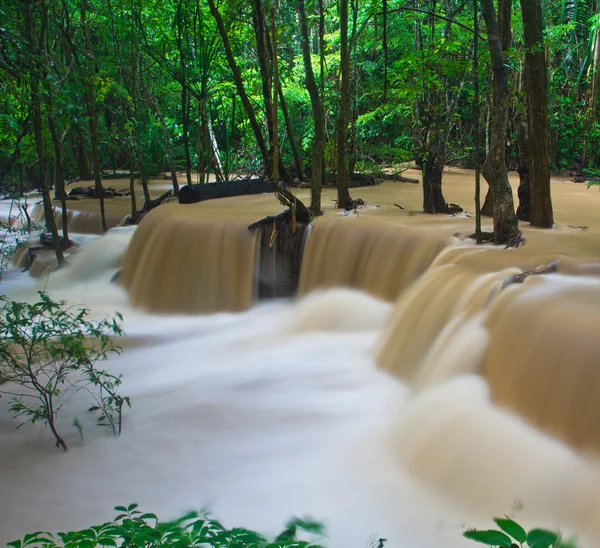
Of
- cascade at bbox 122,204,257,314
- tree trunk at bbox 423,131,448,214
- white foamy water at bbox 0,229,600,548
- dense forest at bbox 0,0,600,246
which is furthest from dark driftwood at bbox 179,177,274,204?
white foamy water at bbox 0,229,600,548

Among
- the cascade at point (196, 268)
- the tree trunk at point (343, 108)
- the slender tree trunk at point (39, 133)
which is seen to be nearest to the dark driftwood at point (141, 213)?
the slender tree trunk at point (39, 133)

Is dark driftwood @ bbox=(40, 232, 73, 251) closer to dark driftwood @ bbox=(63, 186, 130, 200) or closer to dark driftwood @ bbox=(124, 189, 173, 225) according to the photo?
dark driftwood @ bbox=(124, 189, 173, 225)

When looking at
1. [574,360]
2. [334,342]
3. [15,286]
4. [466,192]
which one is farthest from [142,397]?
[466,192]

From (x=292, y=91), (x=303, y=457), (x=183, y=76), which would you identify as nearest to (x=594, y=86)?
(x=292, y=91)

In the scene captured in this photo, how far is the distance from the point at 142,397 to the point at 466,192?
6771mm

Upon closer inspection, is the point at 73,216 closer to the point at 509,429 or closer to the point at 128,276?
the point at 128,276

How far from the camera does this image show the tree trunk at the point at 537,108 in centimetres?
516

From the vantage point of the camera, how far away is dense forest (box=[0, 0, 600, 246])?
5.13 meters

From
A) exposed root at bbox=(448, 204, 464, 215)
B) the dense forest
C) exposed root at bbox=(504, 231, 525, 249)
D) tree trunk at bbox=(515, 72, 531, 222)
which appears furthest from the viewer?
exposed root at bbox=(448, 204, 464, 215)

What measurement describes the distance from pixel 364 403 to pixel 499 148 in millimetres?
2453

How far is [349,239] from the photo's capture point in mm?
6062

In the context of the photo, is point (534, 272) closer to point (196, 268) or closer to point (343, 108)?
point (343, 108)

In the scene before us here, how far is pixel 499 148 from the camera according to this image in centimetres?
499

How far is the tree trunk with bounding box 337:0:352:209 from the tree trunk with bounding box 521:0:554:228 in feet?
5.90
